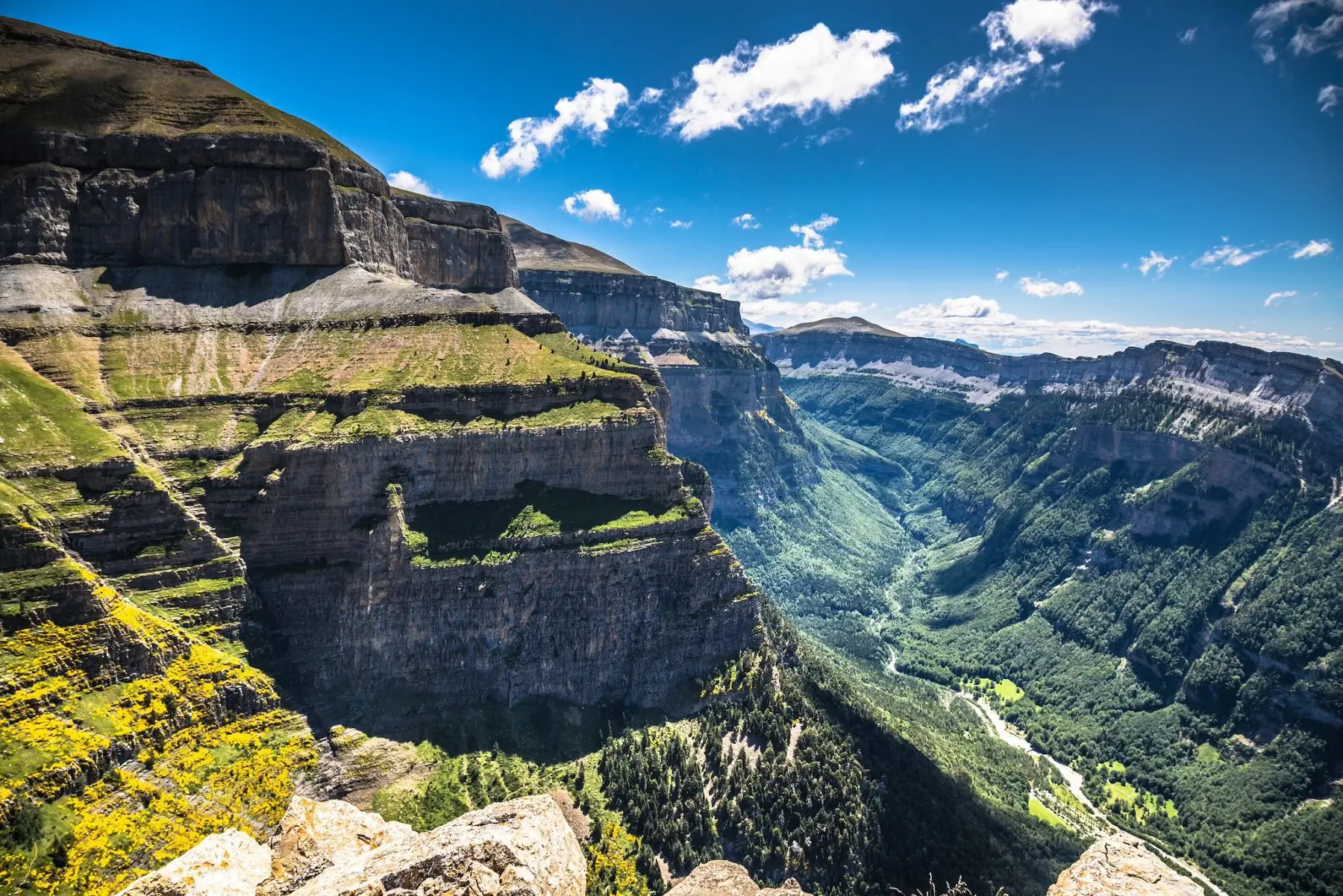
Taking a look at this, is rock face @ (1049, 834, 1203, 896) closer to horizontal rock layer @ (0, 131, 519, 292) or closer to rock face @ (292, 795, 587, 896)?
rock face @ (292, 795, 587, 896)

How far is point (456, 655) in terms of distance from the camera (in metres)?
86.5

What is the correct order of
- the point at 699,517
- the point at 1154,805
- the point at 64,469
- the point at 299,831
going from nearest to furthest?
the point at 299,831 < the point at 64,469 < the point at 699,517 < the point at 1154,805

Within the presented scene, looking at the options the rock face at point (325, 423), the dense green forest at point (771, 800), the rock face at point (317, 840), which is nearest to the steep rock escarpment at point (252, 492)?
the rock face at point (325, 423)

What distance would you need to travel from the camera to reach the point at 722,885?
35.7 meters

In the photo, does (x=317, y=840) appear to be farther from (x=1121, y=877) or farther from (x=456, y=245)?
(x=456, y=245)

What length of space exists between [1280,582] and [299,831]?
210 metres

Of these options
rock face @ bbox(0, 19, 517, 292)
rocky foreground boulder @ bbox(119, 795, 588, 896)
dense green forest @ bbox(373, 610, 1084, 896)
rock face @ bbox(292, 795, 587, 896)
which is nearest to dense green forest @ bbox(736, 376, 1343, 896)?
dense green forest @ bbox(373, 610, 1084, 896)

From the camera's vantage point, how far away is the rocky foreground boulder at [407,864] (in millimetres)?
26203

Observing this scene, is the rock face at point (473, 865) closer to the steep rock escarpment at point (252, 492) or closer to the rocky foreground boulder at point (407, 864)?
the rocky foreground boulder at point (407, 864)

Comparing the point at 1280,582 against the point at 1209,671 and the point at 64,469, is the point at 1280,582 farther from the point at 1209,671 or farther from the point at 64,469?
the point at 64,469

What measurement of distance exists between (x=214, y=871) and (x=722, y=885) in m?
25.8

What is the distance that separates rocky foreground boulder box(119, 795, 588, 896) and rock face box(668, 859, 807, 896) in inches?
270

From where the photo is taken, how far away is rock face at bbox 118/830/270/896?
28.7 metres

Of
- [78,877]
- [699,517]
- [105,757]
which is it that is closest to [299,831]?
[78,877]
